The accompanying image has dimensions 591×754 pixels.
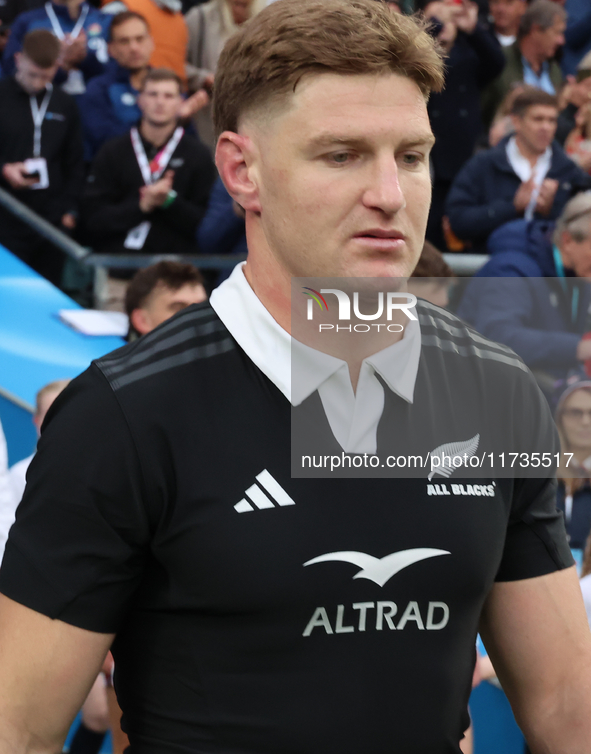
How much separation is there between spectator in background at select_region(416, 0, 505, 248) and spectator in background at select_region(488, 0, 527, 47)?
14.7 inches

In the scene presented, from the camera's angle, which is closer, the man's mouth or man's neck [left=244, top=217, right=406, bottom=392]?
the man's mouth

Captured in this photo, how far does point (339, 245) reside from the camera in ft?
4.17

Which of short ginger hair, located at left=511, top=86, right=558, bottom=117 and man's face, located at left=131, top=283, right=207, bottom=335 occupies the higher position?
short ginger hair, located at left=511, top=86, right=558, bottom=117

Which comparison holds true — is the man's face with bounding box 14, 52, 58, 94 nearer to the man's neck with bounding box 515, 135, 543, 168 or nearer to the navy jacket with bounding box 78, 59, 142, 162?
the navy jacket with bounding box 78, 59, 142, 162

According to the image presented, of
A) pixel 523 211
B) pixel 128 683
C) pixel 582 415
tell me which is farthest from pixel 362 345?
pixel 523 211

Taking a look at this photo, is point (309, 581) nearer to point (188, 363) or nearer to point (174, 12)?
point (188, 363)

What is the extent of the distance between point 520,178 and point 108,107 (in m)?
2.65

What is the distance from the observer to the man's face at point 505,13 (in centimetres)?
634

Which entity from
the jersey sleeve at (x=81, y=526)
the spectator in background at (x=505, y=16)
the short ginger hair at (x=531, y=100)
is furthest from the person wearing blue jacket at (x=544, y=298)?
the jersey sleeve at (x=81, y=526)

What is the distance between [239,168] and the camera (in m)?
1.37

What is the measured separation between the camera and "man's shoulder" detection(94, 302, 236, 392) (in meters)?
1.31

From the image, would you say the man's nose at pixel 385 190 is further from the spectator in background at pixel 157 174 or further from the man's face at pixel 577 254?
the spectator in background at pixel 157 174

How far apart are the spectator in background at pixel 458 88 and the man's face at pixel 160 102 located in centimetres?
149

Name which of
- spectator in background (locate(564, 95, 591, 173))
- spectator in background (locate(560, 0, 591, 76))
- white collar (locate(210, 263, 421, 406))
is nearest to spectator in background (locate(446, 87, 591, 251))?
spectator in background (locate(564, 95, 591, 173))
